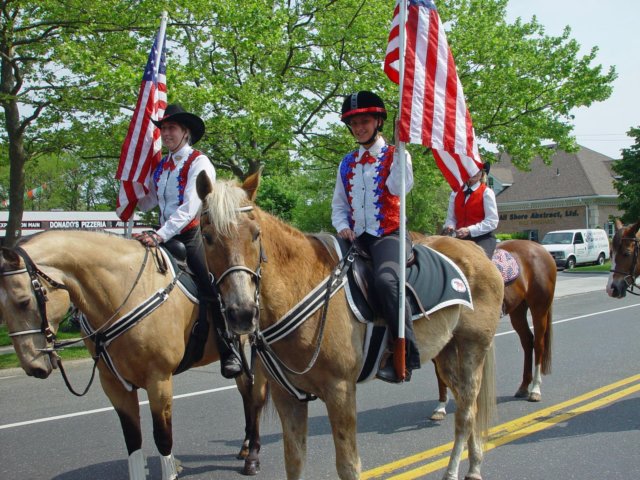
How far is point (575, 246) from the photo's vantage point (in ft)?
108

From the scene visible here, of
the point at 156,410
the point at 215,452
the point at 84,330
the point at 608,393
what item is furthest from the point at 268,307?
the point at 608,393

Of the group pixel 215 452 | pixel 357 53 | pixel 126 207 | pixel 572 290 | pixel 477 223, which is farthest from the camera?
pixel 572 290

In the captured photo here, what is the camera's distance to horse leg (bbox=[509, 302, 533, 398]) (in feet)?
24.5

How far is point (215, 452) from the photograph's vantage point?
5.70m

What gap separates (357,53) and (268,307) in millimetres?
14560

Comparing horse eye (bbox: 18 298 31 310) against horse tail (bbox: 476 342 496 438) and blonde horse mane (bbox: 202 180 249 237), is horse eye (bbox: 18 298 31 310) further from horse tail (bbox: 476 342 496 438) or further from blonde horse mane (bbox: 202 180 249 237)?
horse tail (bbox: 476 342 496 438)

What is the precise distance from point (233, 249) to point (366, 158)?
153 centimetres

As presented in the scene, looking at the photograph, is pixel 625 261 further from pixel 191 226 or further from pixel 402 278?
pixel 191 226

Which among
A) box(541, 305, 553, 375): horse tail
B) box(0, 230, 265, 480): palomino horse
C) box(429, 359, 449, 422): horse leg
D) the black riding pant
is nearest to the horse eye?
box(0, 230, 265, 480): palomino horse

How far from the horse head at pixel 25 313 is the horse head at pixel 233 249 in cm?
137

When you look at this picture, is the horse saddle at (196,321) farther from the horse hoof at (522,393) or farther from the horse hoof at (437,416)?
the horse hoof at (522,393)

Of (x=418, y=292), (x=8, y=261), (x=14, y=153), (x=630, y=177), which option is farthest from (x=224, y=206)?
(x=630, y=177)

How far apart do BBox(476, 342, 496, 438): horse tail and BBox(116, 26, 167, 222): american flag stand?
3.59 metres

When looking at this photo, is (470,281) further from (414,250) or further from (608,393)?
(608,393)
